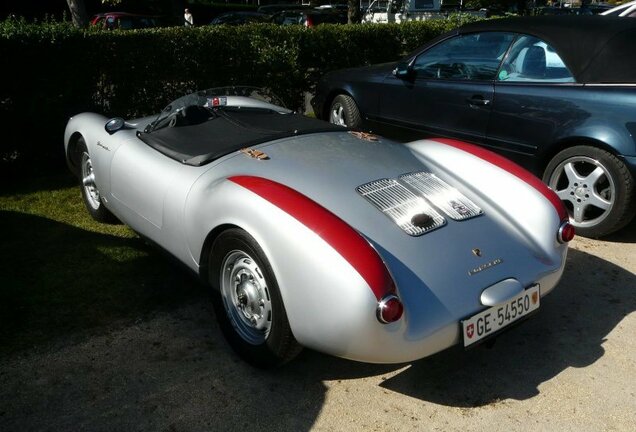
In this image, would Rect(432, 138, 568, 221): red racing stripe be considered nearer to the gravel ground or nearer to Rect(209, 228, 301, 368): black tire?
the gravel ground

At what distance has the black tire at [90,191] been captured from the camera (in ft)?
16.1

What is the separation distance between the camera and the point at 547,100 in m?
4.93

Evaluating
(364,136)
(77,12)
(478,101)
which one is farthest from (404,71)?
(77,12)

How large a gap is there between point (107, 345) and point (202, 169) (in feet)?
3.62

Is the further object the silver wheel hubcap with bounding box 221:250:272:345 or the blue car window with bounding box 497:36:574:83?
the blue car window with bounding box 497:36:574:83

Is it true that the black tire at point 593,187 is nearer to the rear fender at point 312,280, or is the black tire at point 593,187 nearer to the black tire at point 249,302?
the rear fender at point 312,280

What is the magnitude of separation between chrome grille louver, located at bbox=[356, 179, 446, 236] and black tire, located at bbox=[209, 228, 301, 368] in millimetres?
674

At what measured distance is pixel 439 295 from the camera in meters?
2.71

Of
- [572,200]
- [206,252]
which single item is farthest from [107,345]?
[572,200]

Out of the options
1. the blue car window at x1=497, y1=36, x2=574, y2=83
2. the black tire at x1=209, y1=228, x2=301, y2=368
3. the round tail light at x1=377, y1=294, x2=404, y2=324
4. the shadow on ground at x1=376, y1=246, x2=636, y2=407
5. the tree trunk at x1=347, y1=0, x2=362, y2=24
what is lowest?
the shadow on ground at x1=376, y1=246, x2=636, y2=407

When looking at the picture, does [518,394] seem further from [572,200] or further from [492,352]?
[572,200]

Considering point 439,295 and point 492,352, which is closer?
point 439,295

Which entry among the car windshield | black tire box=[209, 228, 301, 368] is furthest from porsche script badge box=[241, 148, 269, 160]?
the car windshield

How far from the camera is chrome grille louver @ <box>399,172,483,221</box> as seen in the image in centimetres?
318
